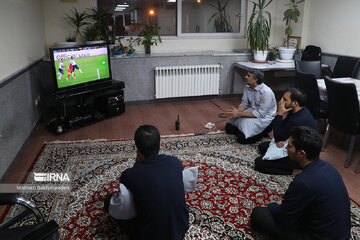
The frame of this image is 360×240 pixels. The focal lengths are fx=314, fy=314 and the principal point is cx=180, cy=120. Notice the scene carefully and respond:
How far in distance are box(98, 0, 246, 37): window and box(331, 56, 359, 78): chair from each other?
1.83m

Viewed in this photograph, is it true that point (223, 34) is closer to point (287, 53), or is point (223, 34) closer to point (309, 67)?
point (287, 53)

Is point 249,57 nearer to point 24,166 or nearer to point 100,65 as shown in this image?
point 100,65

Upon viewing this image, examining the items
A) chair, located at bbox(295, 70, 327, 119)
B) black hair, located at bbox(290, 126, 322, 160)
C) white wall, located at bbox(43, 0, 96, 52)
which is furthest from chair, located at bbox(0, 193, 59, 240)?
white wall, located at bbox(43, 0, 96, 52)

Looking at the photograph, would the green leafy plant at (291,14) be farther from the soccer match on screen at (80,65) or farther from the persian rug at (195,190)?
the soccer match on screen at (80,65)

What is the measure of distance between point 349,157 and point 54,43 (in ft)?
14.7

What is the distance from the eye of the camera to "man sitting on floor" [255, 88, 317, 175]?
2.85 m

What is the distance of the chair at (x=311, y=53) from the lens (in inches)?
212

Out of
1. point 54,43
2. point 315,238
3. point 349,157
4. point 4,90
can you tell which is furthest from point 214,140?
point 54,43

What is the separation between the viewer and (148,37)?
5242mm

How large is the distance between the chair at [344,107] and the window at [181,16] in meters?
2.98

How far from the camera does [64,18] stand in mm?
5004

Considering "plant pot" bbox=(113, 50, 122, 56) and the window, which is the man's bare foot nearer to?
"plant pot" bbox=(113, 50, 122, 56)

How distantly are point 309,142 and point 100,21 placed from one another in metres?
4.02

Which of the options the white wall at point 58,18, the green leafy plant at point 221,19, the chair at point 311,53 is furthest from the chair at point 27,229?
the chair at point 311,53
